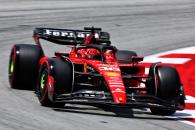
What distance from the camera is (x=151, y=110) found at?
36.0ft

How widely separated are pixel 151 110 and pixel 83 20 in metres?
12.1

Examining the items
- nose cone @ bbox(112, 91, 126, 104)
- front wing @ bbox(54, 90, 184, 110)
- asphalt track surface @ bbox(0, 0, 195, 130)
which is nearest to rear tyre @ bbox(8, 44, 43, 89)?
asphalt track surface @ bbox(0, 0, 195, 130)

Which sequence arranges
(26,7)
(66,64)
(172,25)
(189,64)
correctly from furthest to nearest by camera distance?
(26,7)
(172,25)
(189,64)
(66,64)

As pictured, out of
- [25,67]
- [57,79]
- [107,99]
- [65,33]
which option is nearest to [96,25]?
[65,33]

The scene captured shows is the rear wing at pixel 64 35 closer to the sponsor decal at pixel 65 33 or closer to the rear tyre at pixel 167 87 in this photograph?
the sponsor decal at pixel 65 33

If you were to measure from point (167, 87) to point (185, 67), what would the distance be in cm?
429

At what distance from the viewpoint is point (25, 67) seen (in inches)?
476

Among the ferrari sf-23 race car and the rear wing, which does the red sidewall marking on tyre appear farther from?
the rear wing

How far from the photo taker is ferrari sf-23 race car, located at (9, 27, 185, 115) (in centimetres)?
1041

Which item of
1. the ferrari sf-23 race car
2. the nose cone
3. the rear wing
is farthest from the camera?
the rear wing

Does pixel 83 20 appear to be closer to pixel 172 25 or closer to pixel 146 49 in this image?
pixel 172 25

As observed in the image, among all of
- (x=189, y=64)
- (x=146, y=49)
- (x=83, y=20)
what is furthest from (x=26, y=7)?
(x=189, y=64)

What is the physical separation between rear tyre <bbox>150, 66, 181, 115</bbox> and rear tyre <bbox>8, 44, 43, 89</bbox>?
7.36 feet

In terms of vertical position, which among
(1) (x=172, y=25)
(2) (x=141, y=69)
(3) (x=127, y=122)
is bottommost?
(3) (x=127, y=122)
